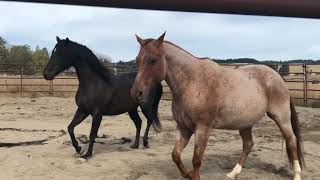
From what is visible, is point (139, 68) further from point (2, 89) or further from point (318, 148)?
point (2, 89)

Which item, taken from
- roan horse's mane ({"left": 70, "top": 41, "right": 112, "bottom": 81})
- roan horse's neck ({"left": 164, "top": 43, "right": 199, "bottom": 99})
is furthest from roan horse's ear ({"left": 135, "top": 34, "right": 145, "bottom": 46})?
roan horse's mane ({"left": 70, "top": 41, "right": 112, "bottom": 81})

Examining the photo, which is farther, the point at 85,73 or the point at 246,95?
the point at 85,73

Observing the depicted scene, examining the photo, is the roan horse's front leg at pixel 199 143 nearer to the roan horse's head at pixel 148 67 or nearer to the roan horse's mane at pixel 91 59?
the roan horse's head at pixel 148 67

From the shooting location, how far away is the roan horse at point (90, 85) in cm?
685

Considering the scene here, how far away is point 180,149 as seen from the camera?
496cm

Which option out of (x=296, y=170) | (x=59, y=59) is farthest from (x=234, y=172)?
(x=59, y=59)

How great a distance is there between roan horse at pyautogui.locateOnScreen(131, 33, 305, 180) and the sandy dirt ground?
2.14 ft

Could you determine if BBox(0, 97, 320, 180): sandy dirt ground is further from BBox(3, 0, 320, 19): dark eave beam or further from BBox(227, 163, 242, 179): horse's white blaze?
BBox(3, 0, 320, 19): dark eave beam

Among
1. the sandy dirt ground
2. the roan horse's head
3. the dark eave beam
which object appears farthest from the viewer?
the sandy dirt ground

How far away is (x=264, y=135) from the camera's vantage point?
984 cm

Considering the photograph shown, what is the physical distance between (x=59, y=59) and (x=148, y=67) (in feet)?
8.69

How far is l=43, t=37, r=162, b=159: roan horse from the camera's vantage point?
22.5 feet

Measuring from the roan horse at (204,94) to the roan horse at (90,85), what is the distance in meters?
1.71

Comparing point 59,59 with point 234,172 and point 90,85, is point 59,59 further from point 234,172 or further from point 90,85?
point 234,172
